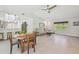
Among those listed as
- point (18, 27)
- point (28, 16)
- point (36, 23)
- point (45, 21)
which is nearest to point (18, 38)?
point (18, 27)

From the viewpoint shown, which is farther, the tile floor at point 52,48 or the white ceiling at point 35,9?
the white ceiling at point 35,9

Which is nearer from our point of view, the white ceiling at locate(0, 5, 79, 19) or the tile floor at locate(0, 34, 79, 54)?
the tile floor at locate(0, 34, 79, 54)

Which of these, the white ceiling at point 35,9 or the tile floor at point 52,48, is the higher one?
the white ceiling at point 35,9

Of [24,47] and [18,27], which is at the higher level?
[18,27]

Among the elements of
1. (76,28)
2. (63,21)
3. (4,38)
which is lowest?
(4,38)

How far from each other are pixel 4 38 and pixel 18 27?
1.53 m

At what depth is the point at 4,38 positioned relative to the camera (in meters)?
8.14

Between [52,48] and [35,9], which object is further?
[35,9]

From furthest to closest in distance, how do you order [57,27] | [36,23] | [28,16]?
[57,27]
[36,23]
[28,16]

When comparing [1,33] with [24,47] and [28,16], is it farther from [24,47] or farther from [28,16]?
[24,47]

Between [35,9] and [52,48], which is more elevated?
[35,9]

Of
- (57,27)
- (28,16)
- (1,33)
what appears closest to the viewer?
(1,33)

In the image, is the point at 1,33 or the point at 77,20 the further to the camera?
the point at 77,20

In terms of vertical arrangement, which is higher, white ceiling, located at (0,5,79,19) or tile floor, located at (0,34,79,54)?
white ceiling, located at (0,5,79,19)
